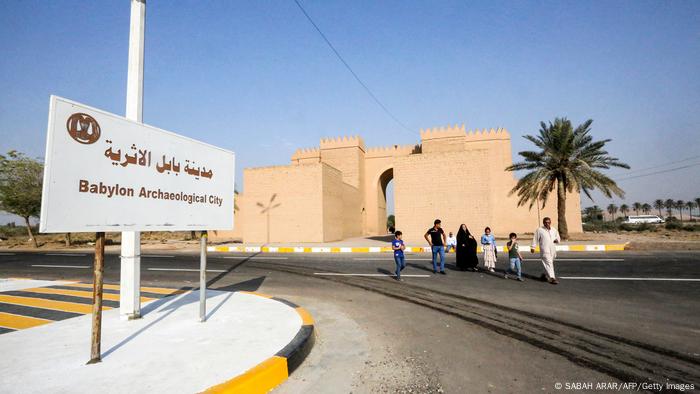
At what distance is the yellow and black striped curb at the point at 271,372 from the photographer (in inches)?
119

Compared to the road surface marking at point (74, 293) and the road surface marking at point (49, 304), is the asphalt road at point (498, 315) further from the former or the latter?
the road surface marking at point (49, 304)

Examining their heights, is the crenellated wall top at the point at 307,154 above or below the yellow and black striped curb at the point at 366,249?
above

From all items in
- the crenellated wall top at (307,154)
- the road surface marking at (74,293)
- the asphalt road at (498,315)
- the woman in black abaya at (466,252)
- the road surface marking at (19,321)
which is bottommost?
the asphalt road at (498,315)

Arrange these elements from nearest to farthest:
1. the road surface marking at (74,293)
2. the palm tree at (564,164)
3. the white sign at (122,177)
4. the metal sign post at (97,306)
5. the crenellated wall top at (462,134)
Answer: the white sign at (122,177) < the metal sign post at (97,306) < the road surface marking at (74,293) < the palm tree at (564,164) < the crenellated wall top at (462,134)

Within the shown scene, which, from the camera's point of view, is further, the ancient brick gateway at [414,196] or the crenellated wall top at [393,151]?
the crenellated wall top at [393,151]

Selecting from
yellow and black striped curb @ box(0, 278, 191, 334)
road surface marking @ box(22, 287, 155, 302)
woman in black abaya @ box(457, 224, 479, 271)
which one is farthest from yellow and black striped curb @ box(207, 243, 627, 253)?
road surface marking @ box(22, 287, 155, 302)

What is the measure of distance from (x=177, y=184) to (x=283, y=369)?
10.0ft

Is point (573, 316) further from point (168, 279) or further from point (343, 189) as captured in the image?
point (343, 189)

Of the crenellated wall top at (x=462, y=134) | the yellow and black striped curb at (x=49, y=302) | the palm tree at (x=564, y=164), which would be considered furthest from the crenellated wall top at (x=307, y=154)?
the yellow and black striped curb at (x=49, y=302)

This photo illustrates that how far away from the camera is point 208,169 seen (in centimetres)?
556

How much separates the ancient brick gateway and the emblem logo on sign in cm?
2196

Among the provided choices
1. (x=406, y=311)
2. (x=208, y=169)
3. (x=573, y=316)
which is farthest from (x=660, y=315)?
(x=208, y=169)

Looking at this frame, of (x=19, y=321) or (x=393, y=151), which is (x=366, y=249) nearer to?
(x=19, y=321)

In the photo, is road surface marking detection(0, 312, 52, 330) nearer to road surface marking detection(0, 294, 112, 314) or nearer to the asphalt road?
road surface marking detection(0, 294, 112, 314)
